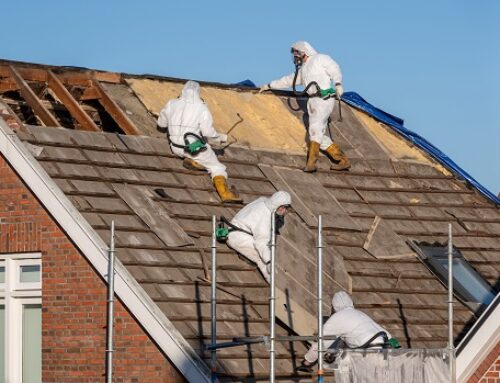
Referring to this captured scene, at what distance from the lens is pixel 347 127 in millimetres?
25719

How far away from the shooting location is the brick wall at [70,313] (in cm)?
1819

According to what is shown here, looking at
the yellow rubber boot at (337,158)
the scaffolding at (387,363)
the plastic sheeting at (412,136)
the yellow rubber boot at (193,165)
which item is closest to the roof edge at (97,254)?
the scaffolding at (387,363)

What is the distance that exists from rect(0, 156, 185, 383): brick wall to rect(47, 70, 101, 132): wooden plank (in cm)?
226

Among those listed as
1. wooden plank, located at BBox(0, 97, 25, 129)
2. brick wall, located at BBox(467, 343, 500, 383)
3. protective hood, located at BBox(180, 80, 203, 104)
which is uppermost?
protective hood, located at BBox(180, 80, 203, 104)

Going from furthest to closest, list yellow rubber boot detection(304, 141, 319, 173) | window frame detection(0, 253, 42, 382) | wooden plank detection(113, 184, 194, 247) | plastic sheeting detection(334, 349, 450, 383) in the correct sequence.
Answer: yellow rubber boot detection(304, 141, 319, 173)
wooden plank detection(113, 184, 194, 247)
window frame detection(0, 253, 42, 382)
plastic sheeting detection(334, 349, 450, 383)

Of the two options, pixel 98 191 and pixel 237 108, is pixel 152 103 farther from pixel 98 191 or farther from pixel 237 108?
pixel 98 191

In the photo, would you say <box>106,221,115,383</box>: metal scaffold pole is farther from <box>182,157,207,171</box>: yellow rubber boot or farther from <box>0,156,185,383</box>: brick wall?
<box>182,157,207,171</box>: yellow rubber boot

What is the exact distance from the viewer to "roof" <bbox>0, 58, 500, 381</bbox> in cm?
1891

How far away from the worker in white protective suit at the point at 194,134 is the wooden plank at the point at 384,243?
7.33 feet

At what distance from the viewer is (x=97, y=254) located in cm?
1845

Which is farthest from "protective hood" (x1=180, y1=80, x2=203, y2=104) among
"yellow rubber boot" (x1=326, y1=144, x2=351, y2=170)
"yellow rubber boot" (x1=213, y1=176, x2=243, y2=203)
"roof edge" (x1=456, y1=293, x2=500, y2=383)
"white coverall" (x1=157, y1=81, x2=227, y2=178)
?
"roof edge" (x1=456, y1=293, x2=500, y2=383)

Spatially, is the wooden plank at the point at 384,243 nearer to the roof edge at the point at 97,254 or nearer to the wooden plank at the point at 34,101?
the wooden plank at the point at 34,101

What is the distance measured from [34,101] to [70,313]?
3943 millimetres

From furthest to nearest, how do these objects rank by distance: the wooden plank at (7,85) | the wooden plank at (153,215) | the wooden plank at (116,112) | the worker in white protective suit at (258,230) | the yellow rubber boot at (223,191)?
the wooden plank at (7,85)
the wooden plank at (116,112)
the yellow rubber boot at (223,191)
the worker in white protective suit at (258,230)
the wooden plank at (153,215)
